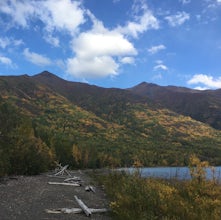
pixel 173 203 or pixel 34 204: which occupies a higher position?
pixel 173 203

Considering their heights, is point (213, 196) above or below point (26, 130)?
below

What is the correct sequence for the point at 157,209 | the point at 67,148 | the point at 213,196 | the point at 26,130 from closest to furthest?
1. the point at 157,209
2. the point at 213,196
3. the point at 26,130
4. the point at 67,148

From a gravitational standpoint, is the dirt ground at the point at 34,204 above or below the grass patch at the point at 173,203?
below

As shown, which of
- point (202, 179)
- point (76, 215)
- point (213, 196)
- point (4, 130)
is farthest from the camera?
point (4, 130)

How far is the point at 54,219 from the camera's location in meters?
14.9

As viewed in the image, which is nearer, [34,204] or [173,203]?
[173,203]

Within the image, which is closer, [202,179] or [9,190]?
[202,179]

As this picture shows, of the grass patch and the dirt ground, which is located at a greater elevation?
the grass patch

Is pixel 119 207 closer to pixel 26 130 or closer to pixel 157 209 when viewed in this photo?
pixel 157 209

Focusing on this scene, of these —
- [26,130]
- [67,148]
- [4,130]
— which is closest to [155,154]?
[67,148]

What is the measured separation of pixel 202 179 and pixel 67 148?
63.3 metres

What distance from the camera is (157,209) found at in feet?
50.0

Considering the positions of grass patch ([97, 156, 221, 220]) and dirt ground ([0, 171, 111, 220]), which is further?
dirt ground ([0, 171, 111, 220])

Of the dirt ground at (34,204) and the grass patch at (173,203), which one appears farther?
the dirt ground at (34,204)
